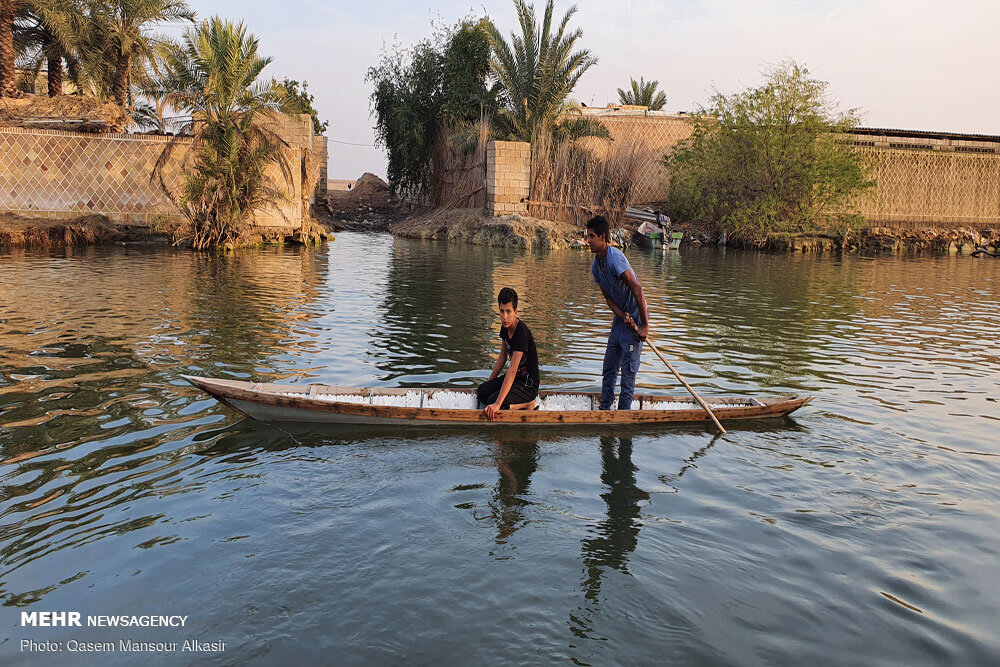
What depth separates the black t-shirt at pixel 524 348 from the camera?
6160 millimetres

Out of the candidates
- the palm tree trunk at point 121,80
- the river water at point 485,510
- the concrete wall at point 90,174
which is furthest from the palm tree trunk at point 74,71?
the river water at point 485,510

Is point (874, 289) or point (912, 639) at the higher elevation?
point (874, 289)

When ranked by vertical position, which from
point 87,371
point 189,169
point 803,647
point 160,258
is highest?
point 189,169

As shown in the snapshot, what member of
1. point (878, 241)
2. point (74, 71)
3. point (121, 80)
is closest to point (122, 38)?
point (121, 80)

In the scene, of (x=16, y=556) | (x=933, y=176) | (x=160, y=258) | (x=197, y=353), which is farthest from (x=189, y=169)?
(x=933, y=176)

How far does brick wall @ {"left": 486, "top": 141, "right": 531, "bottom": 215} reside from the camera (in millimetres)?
24391

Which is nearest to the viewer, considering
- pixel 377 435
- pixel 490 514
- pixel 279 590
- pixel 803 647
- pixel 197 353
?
pixel 803 647

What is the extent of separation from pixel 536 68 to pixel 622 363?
19992 mm

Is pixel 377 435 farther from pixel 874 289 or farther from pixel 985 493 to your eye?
pixel 874 289

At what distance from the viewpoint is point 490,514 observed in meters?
4.60

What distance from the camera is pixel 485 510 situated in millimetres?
4648

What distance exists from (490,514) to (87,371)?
486cm

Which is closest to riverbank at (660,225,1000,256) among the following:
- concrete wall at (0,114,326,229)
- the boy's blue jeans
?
concrete wall at (0,114,326,229)

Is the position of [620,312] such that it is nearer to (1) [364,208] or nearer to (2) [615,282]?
(2) [615,282]
